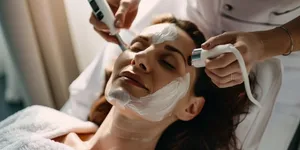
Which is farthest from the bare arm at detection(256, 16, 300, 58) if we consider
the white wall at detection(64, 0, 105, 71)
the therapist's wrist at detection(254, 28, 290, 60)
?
the white wall at detection(64, 0, 105, 71)

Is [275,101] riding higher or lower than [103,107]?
lower

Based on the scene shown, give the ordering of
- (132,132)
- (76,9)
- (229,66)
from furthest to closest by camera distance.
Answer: (76,9), (132,132), (229,66)

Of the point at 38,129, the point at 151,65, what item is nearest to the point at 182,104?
the point at 151,65

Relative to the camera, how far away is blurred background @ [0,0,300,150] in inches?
54.6

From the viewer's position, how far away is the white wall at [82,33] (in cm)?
161

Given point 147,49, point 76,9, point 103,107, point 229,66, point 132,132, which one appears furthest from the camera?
point 76,9

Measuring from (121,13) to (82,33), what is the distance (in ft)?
1.96

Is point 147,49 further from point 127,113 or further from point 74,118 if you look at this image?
point 74,118

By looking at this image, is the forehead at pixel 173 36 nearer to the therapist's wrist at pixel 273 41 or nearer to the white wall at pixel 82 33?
the therapist's wrist at pixel 273 41

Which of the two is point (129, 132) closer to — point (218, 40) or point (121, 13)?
point (121, 13)

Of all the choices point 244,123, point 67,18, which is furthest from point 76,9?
point 244,123

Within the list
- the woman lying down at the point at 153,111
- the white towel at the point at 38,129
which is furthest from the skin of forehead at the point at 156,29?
the white towel at the point at 38,129

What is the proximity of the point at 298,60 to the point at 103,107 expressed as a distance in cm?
63

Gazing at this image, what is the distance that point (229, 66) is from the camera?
0.85 m
